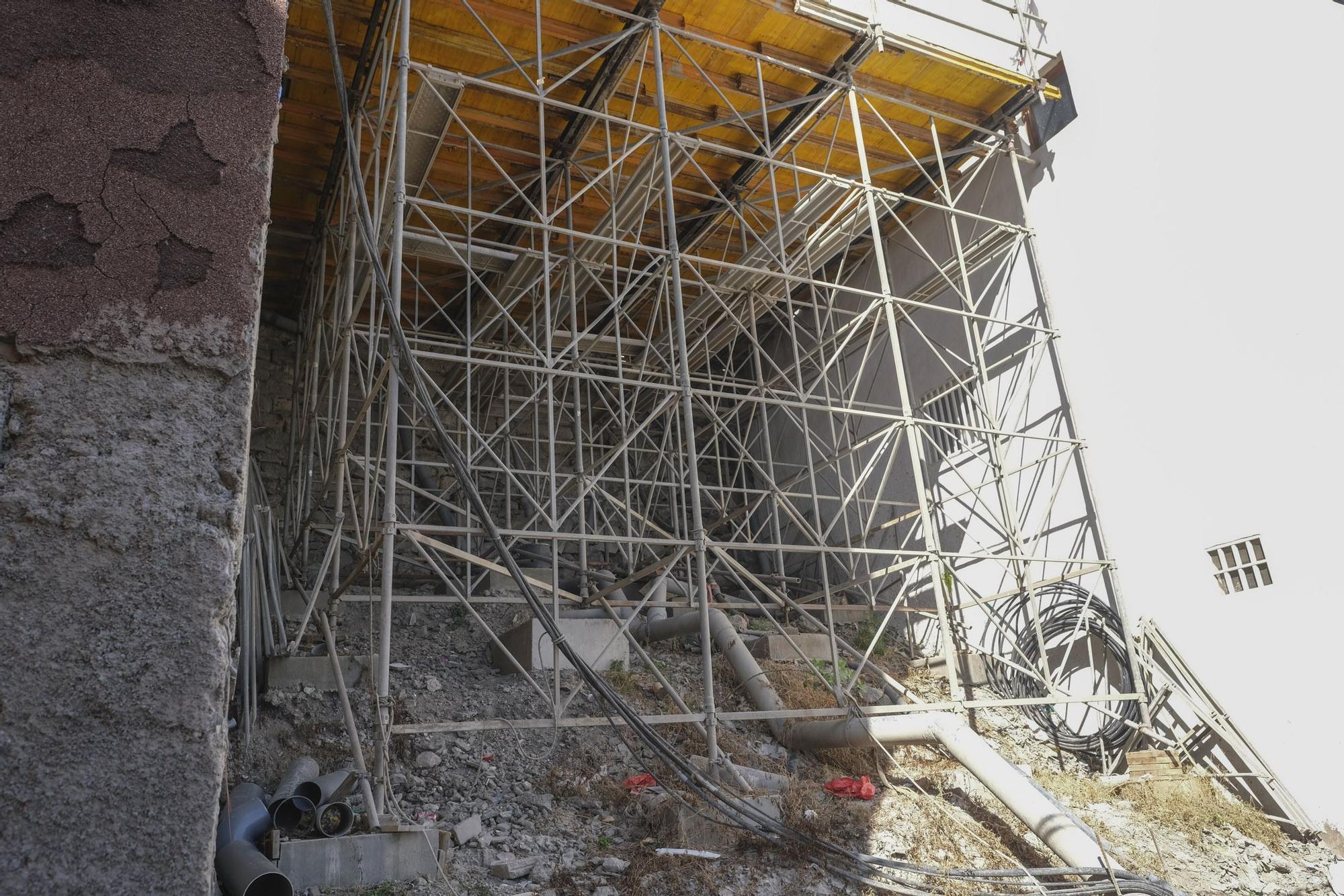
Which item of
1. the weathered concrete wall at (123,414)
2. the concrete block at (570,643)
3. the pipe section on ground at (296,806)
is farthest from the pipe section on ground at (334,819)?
the weathered concrete wall at (123,414)

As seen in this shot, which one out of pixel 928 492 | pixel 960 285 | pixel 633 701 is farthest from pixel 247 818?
pixel 960 285

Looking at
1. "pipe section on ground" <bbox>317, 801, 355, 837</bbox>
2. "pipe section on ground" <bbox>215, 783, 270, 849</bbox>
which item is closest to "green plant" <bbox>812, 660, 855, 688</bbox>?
"pipe section on ground" <bbox>317, 801, 355, 837</bbox>

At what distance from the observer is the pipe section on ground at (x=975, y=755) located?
22.2 feet

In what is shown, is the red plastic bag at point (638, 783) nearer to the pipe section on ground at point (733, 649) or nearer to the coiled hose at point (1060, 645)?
the pipe section on ground at point (733, 649)

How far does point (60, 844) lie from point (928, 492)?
39.9 ft

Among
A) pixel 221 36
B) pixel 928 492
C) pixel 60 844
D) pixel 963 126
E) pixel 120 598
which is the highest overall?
pixel 963 126

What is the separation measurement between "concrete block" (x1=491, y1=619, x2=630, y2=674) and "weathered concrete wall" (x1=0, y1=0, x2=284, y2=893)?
24.3ft

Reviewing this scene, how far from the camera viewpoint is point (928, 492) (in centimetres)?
1290

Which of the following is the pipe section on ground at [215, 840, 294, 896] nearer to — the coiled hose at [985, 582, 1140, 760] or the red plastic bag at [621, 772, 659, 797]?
the red plastic bag at [621, 772, 659, 797]

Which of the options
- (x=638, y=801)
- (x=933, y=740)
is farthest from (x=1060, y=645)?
(x=638, y=801)

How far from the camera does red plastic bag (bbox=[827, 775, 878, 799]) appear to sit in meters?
7.81

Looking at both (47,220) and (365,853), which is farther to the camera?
(365,853)

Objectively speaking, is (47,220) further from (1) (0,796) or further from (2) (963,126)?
(2) (963,126)

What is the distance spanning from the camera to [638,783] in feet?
24.7
